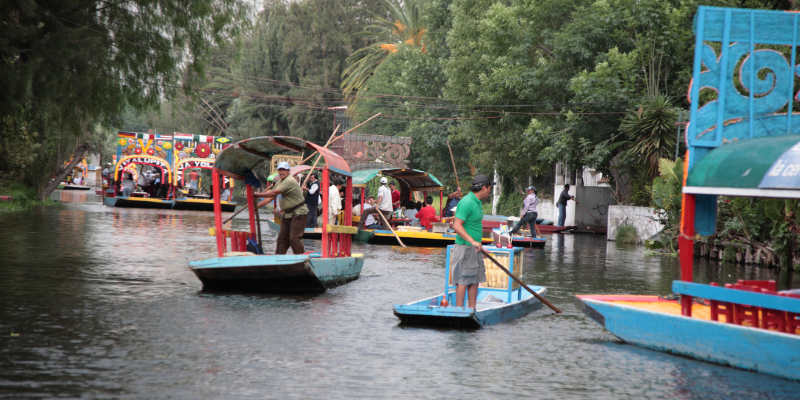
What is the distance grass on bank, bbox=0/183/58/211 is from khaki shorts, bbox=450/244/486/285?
24.7 metres

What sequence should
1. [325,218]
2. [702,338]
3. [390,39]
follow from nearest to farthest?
[702,338]
[325,218]
[390,39]

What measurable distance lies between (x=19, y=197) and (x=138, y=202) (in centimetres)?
597

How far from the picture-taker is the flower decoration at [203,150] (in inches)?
1526

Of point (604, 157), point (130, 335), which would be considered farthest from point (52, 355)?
point (604, 157)

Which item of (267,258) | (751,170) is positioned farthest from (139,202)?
(751,170)

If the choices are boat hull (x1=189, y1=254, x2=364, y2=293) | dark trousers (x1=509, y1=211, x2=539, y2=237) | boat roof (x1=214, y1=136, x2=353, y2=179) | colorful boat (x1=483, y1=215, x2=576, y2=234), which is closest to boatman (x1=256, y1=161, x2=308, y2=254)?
boat roof (x1=214, y1=136, x2=353, y2=179)

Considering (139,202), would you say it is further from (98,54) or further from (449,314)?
(449,314)

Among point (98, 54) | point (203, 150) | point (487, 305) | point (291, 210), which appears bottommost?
point (487, 305)

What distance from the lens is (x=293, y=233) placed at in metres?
12.7

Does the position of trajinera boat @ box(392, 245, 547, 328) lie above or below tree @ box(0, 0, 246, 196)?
below

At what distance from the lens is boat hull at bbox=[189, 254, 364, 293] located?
1102 cm

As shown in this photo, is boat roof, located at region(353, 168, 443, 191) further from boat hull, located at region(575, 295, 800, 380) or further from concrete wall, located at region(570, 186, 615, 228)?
boat hull, located at region(575, 295, 800, 380)

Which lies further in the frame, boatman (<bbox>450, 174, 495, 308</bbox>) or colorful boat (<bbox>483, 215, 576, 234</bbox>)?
colorful boat (<bbox>483, 215, 576, 234</bbox>)

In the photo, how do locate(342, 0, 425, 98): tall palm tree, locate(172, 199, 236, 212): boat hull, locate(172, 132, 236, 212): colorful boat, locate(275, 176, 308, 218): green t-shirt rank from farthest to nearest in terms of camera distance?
locate(342, 0, 425, 98): tall palm tree
locate(172, 132, 236, 212): colorful boat
locate(172, 199, 236, 212): boat hull
locate(275, 176, 308, 218): green t-shirt
